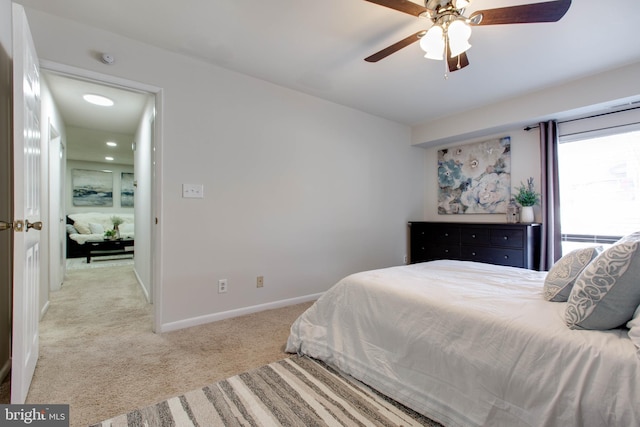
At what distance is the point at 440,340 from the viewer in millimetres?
1356

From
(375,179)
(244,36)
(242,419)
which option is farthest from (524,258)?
(244,36)

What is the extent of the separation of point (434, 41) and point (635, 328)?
64.3 inches

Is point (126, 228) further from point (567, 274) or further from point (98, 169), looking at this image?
point (567, 274)

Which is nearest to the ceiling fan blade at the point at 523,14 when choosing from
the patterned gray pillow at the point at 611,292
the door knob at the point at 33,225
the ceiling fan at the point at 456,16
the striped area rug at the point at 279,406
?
the ceiling fan at the point at 456,16

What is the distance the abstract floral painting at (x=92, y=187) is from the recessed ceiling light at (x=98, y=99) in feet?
14.9

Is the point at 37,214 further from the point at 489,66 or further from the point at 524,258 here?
the point at 524,258

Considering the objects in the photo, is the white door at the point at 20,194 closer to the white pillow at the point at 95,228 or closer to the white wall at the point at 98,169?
the white pillow at the point at 95,228

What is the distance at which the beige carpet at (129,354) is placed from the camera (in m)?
1.56

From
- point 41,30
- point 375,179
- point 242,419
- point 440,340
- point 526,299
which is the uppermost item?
point 41,30

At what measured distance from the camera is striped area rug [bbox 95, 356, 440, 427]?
1.36 m

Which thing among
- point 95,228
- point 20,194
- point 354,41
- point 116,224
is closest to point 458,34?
point 354,41

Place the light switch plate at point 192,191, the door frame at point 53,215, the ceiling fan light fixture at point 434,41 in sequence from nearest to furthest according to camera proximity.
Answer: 1. the ceiling fan light fixture at point 434,41
2. the light switch plate at point 192,191
3. the door frame at point 53,215

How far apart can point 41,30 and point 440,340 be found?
124 inches

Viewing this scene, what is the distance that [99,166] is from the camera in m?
7.16
